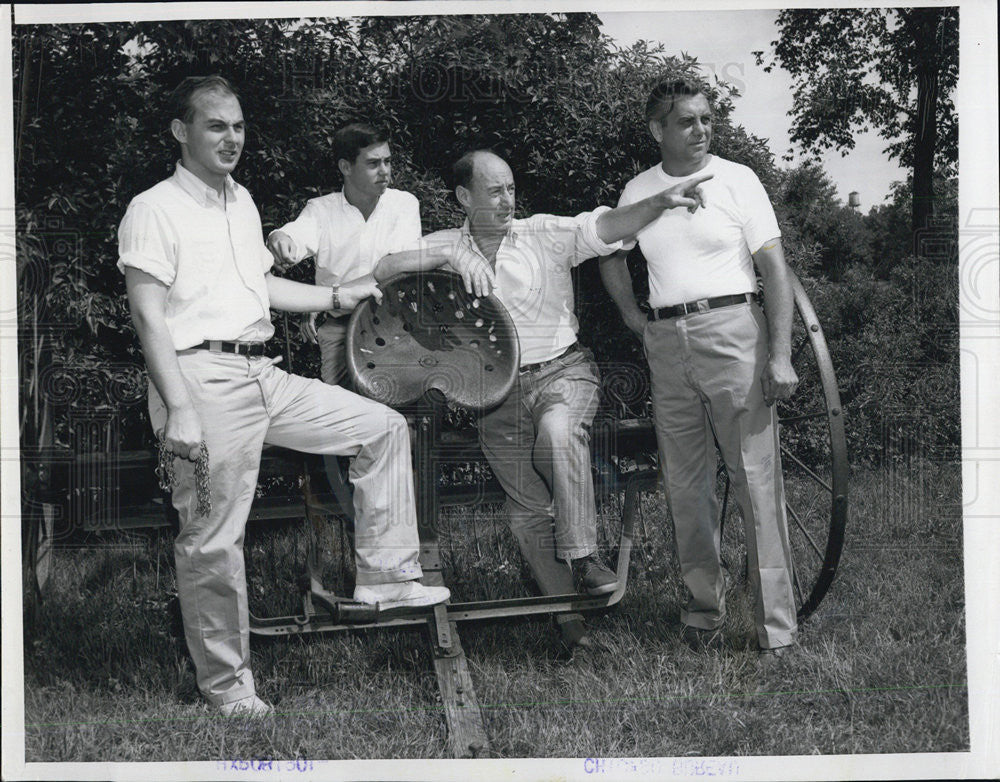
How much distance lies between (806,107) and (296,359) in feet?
7.57

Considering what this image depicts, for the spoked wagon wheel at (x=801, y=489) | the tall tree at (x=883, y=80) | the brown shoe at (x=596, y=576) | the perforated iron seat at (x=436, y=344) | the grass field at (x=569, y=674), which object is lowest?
the grass field at (x=569, y=674)

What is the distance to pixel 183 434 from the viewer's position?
141 inches

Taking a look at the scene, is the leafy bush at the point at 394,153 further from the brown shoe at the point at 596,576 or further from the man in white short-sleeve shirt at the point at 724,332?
the brown shoe at the point at 596,576

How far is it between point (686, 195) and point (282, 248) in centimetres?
155

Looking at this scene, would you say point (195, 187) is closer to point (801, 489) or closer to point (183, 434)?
point (183, 434)

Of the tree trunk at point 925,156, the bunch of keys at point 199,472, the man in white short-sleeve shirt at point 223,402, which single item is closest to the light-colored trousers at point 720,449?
the tree trunk at point 925,156

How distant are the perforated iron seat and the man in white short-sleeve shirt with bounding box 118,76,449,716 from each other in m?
0.11

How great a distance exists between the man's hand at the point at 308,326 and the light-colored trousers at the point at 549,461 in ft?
2.50

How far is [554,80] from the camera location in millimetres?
4070

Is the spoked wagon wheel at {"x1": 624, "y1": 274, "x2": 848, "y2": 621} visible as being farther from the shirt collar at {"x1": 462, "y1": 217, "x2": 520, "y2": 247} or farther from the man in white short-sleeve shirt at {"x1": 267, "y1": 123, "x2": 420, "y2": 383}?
the man in white short-sleeve shirt at {"x1": 267, "y1": 123, "x2": 420, "y2": 383}

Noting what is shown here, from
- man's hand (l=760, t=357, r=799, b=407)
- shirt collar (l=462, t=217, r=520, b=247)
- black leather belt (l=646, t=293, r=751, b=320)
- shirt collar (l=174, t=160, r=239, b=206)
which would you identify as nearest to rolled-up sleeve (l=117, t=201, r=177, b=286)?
shirt collar (l=174, t=160, r=239, b=206)

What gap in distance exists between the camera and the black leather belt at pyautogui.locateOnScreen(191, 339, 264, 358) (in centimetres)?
369

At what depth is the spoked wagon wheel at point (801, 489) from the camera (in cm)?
412

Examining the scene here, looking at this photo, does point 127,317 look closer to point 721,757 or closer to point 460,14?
point 460,14
